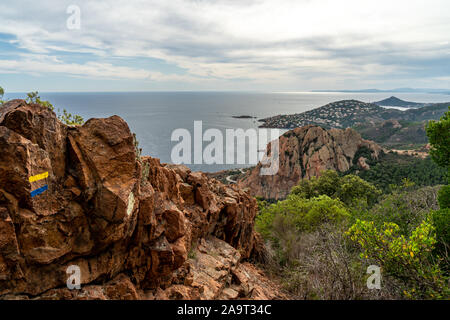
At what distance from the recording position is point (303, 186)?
44.4m

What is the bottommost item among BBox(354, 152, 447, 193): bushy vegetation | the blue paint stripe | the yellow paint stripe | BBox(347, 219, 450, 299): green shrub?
BBox(354, 152, 447, 193): bushy vegetation

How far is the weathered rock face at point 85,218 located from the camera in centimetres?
571

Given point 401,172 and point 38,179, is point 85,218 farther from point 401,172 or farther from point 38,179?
point 401,172

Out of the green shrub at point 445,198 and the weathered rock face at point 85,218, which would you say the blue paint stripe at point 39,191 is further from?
the green shrub at point 445,198

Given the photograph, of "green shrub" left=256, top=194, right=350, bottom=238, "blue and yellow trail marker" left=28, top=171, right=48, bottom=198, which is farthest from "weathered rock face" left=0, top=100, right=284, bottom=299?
"green shrub" left=256, top=194, right=350, bottom=238

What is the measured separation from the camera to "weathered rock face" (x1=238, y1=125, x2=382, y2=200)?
242ft

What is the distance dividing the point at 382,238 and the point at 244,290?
5830mm

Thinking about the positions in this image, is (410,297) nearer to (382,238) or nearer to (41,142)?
(382,238)

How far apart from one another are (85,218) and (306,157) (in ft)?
245

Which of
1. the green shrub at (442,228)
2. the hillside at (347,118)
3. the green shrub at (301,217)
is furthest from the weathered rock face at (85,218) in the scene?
the hillside at (347,118)

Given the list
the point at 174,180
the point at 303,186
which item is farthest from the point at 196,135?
the point at 174,180

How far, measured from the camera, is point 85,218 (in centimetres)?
682

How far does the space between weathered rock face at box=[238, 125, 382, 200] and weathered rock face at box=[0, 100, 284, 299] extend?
214 feet

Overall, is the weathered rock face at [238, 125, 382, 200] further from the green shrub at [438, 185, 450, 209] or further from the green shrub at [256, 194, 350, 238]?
the green shrub at [438, 185, 450, 209]
